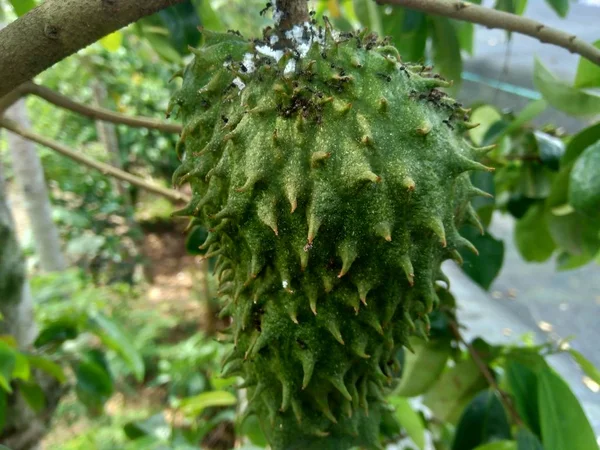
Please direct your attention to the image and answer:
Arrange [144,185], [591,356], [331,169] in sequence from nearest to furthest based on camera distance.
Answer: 1. [331,169]
2. [144,185]
3. [591,356]

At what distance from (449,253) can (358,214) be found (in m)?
0.22

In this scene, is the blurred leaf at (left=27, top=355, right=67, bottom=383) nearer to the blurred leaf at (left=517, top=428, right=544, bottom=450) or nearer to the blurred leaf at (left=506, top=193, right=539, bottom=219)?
the blurred leaf at (left=517, top=428, right=544, bottom=450)

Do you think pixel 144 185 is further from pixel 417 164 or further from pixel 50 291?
pixel 50 291

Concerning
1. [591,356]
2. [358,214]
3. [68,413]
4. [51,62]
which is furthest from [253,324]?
[68,413]

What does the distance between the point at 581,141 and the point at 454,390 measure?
0.81m

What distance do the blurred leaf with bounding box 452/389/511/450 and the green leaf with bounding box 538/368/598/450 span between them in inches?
8.0

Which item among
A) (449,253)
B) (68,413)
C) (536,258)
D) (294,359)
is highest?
(449,253)

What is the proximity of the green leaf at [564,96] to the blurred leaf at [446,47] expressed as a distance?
0.30m

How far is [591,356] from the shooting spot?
10.3 feet

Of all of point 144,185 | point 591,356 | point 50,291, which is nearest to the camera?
point 144,185

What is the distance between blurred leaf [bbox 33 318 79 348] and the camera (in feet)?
5.34

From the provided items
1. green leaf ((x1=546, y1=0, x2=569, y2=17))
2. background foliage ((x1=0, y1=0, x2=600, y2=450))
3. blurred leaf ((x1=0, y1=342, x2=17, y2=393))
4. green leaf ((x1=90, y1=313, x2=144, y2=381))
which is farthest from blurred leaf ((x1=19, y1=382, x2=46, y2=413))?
green leaf ((x1=546, y1=0, x2=569, y2=17))

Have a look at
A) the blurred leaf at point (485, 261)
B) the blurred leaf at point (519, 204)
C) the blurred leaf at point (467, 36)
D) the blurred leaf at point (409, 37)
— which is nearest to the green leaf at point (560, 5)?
the blurred leaf at point (467, 36)

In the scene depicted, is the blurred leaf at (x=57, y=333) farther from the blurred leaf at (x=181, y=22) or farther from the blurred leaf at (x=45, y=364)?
the blurred leaf at (x=181, y=22)
